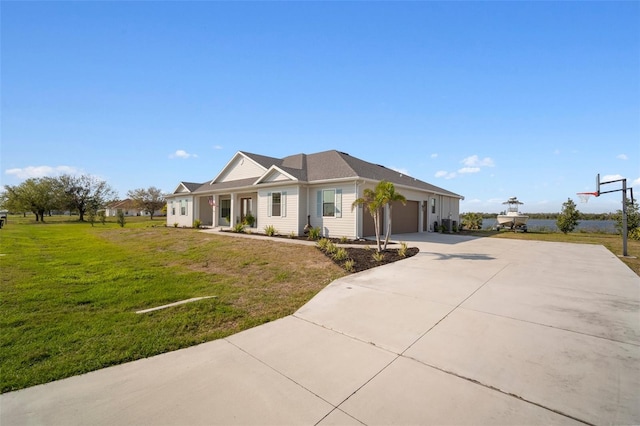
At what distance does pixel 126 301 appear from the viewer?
210 inches

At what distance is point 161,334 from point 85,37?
34.1ft

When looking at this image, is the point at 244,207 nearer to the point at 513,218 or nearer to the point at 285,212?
the point at 285,212

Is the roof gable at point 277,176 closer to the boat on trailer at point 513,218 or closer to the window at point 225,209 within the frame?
the window at point 225,209

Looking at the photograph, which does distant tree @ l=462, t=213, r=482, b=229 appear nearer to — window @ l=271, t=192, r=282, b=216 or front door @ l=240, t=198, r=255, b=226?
window @ l=271, t=192, r=282, b=216

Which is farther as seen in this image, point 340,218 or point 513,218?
point 513,218

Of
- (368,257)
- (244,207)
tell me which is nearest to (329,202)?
(368,257)

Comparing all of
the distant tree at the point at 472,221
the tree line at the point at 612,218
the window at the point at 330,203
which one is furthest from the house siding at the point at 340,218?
the distant tree at the point at 472,221

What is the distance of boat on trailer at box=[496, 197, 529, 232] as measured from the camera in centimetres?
2266

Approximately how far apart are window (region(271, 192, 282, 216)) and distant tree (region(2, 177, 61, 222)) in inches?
1739

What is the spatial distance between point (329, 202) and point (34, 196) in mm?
49490

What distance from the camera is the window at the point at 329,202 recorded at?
1459cm

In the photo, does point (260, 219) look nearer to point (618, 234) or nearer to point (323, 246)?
point (323, 246)

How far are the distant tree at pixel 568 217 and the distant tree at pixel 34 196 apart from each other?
6197 centimetres

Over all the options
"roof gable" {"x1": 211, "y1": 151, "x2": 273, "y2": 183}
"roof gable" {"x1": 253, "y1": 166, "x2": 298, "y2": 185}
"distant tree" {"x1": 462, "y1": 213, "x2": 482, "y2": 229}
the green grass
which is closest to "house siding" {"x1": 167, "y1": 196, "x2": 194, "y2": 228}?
"roof gable" {"x1": 211, "y1": 151, "x2": 273, "y2": 183}
